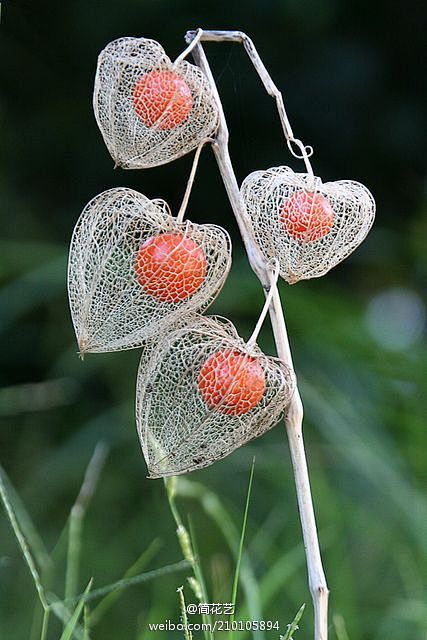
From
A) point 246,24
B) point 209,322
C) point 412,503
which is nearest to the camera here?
point 209,322

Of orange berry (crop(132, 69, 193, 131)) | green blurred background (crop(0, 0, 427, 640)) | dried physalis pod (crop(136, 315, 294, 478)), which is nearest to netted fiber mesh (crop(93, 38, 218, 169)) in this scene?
orange berry (crop(132, 69, 193, 131))

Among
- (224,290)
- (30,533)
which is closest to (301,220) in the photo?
(30,533)

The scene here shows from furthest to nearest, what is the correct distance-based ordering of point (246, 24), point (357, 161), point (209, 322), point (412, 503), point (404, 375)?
point (357, 161)
point (246, 24)
point (404, 375)
point (412, 503)
point (209, 322)

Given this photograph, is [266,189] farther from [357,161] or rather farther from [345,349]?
[357,161]

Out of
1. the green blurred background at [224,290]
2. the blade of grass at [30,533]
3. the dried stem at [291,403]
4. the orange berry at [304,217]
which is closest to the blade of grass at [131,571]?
the blade of grass at [30,533]

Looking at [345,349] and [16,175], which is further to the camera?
[16,175]

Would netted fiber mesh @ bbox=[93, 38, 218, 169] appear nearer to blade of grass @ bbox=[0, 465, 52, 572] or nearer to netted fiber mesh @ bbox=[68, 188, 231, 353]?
netted fiber mesh @ bbox=[68, 188, 231, 353]

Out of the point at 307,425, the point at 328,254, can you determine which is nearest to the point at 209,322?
the point at 328,254
